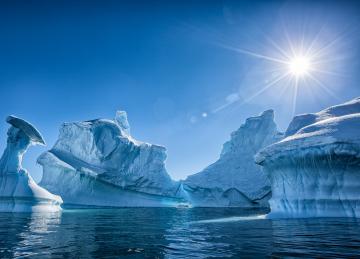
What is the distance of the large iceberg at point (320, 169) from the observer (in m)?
15.8

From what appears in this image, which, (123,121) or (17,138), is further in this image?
(123,121)

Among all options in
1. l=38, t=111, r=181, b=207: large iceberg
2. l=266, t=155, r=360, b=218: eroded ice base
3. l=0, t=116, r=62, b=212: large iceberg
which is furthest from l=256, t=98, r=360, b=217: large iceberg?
l=38, t=111, r=181, b=207: large iceberg

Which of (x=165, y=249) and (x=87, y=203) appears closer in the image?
(x=165, y=249)

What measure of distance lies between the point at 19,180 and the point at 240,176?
44853 mm

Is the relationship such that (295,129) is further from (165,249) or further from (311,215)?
(165,249)

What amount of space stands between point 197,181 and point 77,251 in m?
51.9

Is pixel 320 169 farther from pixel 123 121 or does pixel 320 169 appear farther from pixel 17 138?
pixel 123 121

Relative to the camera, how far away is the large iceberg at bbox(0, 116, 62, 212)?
23.8 m

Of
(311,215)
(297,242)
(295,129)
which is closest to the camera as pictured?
(297,242)

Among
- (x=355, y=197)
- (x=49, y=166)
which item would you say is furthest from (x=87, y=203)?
(x=355, y=197)

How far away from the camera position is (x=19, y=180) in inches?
972

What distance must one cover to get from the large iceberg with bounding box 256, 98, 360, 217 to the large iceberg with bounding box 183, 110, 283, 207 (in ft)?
110

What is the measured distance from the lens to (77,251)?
6.54 m

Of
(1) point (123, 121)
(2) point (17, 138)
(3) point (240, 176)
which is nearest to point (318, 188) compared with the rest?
(2) point (17, 138)
